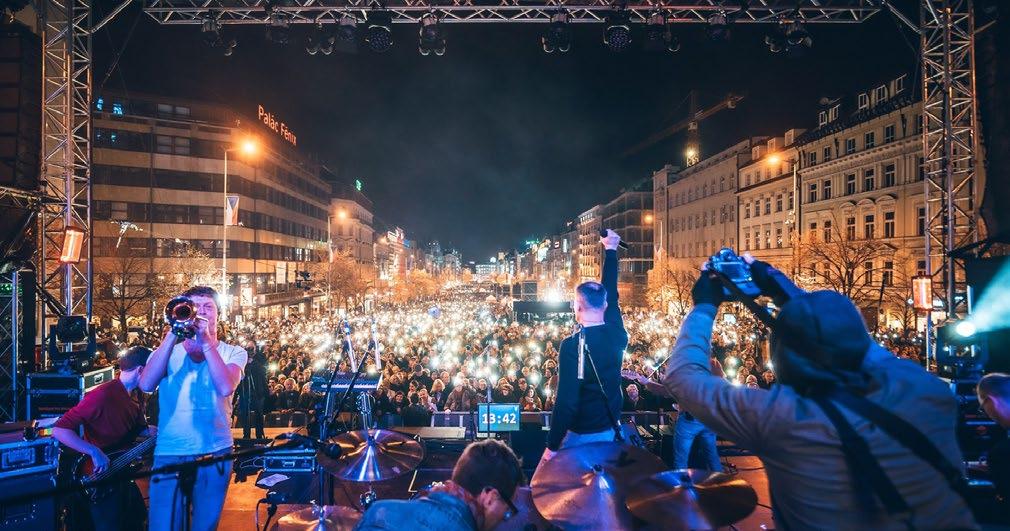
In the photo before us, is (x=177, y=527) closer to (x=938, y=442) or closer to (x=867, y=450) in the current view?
(x=867, y=450)

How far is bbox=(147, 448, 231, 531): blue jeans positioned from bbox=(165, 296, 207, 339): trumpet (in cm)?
97

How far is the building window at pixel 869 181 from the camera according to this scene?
33.4 m

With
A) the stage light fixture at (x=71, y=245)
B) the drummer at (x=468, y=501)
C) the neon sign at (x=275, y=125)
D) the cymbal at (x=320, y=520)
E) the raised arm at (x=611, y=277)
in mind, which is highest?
the neon sign at (x=275, y=125)

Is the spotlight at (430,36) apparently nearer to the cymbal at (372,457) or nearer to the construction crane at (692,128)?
the cymbal at (372,457)

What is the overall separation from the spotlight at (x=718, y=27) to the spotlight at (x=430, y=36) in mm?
6881

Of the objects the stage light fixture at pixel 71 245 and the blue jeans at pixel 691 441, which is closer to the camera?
the blue jeans at pixel 691 441

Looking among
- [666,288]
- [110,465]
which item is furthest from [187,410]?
[666,288]

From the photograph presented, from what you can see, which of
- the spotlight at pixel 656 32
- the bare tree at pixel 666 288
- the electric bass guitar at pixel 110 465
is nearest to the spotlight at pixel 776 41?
the spotlight at pixel 656 32

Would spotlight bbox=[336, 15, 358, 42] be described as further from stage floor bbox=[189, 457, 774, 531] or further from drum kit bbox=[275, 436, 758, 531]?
drum kit bbox=[275, 436, 758, 531]

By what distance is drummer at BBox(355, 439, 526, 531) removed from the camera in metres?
1.88

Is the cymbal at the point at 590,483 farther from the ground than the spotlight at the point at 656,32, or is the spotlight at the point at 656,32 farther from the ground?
the spotlight at the point at 656,32

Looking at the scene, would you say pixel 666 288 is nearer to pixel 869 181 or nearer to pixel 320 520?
pixel 869 181

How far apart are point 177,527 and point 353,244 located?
8260 centimetres

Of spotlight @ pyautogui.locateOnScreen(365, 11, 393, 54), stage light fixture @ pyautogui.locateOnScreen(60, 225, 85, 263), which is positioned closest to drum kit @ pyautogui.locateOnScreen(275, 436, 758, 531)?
stage light fixture @ pyautogui.locateOnScreen(60, 225, 85, 263)
